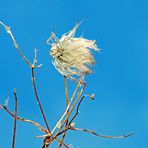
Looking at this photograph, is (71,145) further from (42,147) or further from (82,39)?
(82,39)

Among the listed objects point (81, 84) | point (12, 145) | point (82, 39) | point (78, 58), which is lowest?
A: point (12, 145)

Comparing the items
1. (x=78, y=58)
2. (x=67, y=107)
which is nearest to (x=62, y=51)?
(x=78, y=58)

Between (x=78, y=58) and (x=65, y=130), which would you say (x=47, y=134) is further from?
(x=78, y=58)

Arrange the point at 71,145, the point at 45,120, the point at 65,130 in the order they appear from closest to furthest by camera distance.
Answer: the point at 45,120 → the point at 65,130 → the point at 71,145

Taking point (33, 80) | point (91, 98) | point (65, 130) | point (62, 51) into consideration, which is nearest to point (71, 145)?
point (65, 130)

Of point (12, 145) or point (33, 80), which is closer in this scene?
point (12, 145)

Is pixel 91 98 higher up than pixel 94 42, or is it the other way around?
pixel 94 42

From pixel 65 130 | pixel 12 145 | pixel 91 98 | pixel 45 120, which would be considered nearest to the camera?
pixel 12 145
